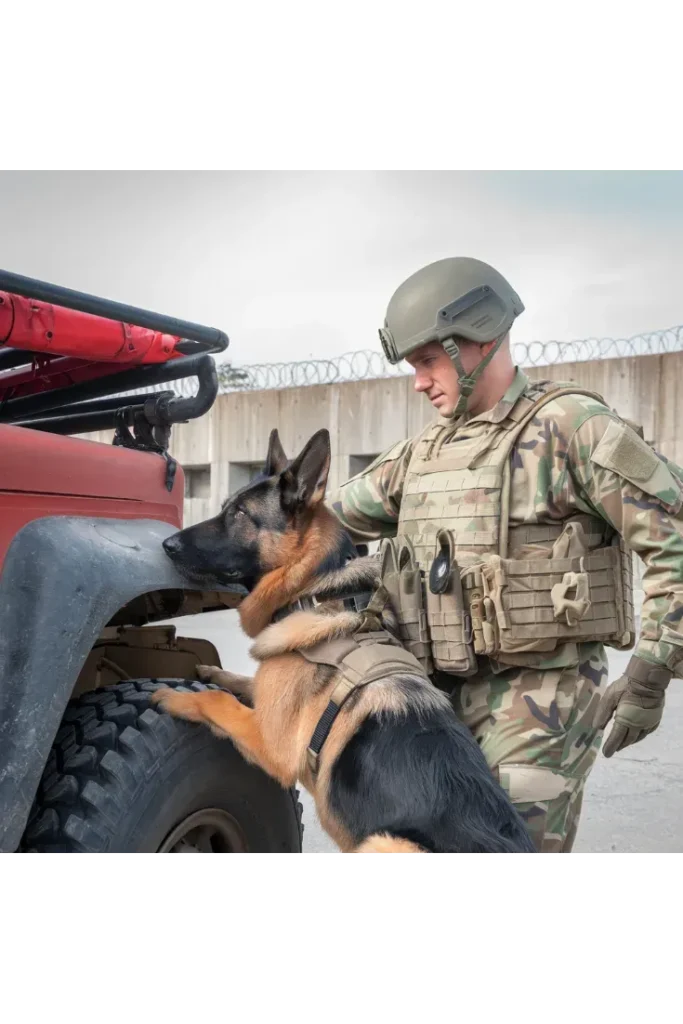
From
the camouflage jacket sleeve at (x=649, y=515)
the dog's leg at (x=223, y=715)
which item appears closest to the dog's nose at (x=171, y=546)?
the dog's leg at (x=223, y=715)

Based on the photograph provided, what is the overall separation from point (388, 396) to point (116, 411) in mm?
9339

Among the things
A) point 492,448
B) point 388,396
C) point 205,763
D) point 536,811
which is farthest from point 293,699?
point 388,396

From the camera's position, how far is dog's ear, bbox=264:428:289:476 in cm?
266

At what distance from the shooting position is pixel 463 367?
2443 mm

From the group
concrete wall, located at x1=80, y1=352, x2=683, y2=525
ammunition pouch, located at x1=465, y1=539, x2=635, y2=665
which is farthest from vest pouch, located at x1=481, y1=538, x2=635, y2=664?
concrete wall, located at x1=80, y1=352, x2=683, y2=525

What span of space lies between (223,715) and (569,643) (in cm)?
99

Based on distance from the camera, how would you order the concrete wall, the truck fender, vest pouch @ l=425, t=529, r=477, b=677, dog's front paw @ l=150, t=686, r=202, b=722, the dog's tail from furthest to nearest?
1. the concrete wall
2. vest pouch @ l=425, t=529, r=477, b=677
3. dog's front paw @ l=150, t=686, r=202, b=722
4. the dog's tail
5. the truck fender

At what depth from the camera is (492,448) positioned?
245 centimetres

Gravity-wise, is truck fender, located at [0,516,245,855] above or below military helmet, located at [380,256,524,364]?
below

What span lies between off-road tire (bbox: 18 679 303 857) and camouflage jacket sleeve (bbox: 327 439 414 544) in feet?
2.78

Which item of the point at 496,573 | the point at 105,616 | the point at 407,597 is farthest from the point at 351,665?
the point at 105,616

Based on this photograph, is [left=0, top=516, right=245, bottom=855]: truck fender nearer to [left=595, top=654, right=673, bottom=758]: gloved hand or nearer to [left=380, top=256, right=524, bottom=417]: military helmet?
[left=380, top=256, right=524, bottom=417]: military helmet

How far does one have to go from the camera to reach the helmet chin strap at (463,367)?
2.41 metres
